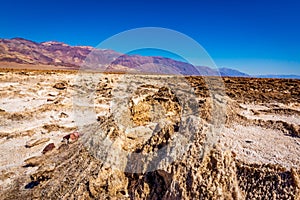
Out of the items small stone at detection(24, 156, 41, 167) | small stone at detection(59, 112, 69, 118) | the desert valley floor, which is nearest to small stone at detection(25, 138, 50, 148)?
the desert valley floor

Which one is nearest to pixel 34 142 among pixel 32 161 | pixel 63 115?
pixel 32 161

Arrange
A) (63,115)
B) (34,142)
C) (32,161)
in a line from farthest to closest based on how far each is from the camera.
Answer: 1. (63,115)
2. (34,142)
3. (32,161)

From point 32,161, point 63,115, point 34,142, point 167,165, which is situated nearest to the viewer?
point 167,165

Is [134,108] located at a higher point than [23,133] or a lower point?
higher

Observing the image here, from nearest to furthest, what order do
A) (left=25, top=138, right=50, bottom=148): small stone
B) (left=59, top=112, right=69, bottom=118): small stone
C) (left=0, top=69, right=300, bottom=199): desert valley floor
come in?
(left=0, top=69, right=300, bottom=199): desert valley floor
(left=25, top=138, right=50, bottom=148): small stone
(left=59, top=112, right=69, bottom=118): small stone

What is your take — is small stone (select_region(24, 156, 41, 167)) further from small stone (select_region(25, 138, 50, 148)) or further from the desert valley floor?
small stone (select_region(25, 138, 50, 148))

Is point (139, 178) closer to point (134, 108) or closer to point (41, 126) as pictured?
point (134, 108)

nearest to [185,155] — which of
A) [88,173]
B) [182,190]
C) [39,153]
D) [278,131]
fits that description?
[182,190]

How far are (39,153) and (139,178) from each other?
193 inches

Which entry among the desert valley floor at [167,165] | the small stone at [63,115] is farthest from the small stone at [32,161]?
the small stone at [63,115]

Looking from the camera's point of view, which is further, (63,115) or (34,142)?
(63,115)

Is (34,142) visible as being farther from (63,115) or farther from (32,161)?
(63,115)

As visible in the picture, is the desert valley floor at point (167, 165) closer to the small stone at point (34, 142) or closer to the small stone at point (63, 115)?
the small stone at point (34, 142)

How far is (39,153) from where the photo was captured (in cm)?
692
